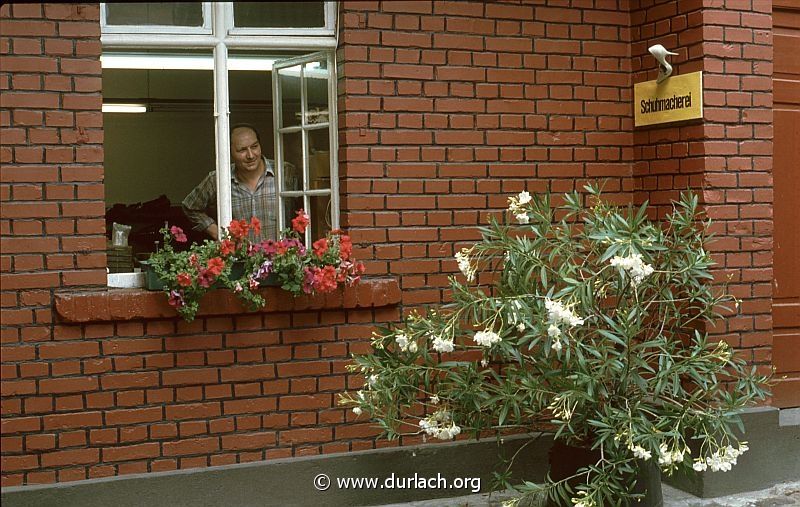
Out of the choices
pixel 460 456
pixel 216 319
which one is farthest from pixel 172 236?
pixel 460 456

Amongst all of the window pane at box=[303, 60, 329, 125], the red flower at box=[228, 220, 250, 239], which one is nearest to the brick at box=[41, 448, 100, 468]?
the red flower at box=[228, 220, 250, 239]

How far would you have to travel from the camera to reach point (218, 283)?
5.86 metres

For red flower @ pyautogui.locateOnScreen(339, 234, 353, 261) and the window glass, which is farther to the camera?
the window glass

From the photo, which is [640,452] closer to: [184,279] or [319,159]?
[184,279]

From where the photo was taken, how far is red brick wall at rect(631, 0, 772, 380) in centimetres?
648

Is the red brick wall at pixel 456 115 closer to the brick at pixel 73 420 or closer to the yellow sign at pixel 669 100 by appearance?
the yellow sign at pixel 669 100

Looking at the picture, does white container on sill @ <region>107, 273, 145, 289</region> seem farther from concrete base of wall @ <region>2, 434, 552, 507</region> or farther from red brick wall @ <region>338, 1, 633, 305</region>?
red brick wall @ <region>338, 1, 633, 305</region>

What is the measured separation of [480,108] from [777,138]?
199 cm

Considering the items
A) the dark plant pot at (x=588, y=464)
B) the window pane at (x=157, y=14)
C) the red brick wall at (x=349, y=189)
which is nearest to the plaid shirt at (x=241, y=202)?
the red brick wall at (x=349, y=189)

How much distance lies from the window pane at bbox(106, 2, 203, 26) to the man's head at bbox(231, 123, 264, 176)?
0.66 metres

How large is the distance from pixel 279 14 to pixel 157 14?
A: 27.8 inches

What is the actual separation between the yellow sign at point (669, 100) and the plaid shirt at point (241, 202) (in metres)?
2.25

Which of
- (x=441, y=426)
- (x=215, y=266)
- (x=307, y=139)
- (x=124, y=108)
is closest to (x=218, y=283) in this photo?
(x=215, y=266)

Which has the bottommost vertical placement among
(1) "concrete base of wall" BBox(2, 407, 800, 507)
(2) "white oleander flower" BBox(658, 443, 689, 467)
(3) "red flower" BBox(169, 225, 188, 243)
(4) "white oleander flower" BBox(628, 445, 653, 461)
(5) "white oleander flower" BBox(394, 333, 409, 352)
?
(1) "concrete base of wall" BBox(2, 407, 800, 507)
